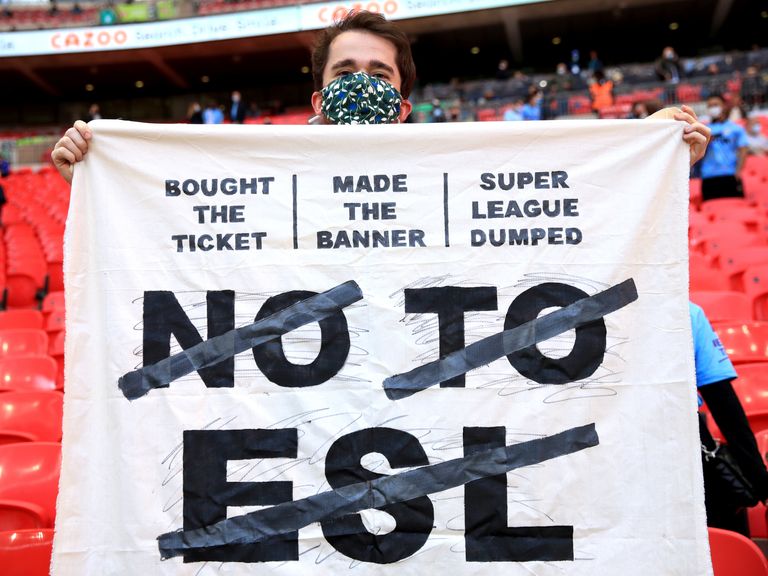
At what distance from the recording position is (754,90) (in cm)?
1505

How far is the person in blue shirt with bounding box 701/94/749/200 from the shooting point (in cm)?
798

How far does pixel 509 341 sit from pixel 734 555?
93 centimetres

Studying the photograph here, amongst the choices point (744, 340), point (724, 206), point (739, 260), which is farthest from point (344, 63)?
point (724, 206)

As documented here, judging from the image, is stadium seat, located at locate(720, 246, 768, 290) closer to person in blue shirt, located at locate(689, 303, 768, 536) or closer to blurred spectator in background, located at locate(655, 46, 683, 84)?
person in blue shirt, located at locate(689, 303, 768, 536)

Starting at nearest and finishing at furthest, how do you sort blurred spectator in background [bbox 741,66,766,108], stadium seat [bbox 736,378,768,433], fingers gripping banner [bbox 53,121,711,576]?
fingers gripping banner [bbox 53,121,711,576], stadium seat [bbox 736,378,768,433], blurred spectator in background [bbox 741,66,766,108]

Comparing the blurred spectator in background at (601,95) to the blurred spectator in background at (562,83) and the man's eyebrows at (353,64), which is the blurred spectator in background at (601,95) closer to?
the blurred spectator in background at (562,83)

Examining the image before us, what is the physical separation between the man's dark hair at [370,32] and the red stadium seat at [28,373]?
298cm

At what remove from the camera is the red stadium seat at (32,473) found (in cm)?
296

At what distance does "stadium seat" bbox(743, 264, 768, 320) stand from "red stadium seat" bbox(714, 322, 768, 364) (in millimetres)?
862

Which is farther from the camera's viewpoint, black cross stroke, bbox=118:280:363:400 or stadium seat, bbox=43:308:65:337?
stadium seat, bbox=43:308:65:337

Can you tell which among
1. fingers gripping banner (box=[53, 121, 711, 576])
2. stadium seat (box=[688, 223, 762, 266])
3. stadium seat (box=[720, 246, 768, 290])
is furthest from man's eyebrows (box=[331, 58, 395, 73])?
stadium seat (box=[688, 223, 762, 266])

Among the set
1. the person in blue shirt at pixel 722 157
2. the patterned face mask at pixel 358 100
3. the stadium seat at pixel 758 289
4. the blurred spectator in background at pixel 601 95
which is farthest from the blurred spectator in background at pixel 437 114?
the patterned face mask at pixel 358 100

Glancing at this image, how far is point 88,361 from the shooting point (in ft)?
6.29

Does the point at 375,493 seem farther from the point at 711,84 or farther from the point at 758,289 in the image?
the point at 711,84
